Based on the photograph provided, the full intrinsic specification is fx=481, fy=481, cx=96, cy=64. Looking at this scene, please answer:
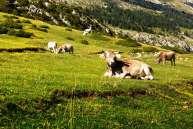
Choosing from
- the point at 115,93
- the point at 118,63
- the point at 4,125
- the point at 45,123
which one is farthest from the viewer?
the point at 118,63

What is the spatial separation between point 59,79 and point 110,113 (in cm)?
629

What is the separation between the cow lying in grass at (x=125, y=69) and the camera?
41.4 meters

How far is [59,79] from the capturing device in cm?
3331

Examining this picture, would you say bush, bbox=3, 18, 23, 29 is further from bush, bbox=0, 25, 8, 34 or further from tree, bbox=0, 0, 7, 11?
tree, bbox=0, 0, 7, 11

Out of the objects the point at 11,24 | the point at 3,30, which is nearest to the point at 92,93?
the point at 3,30

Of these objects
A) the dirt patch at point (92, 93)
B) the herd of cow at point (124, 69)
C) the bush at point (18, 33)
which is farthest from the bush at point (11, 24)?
the dirt patch at point (92, 93)

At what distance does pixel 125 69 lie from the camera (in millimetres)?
41875

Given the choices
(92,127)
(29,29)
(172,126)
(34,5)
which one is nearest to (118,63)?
(172,126)

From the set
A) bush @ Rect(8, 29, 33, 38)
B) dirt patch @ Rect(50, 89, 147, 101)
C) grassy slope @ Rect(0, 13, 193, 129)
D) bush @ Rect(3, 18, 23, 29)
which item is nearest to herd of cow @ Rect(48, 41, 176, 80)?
grassy slope @ Rect(0, 13, 193, 129)

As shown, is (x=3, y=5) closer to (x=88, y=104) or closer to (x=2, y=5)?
(x=2, y=5)

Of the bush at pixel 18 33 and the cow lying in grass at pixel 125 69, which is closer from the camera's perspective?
the cow lying in grass at pixel 125 69

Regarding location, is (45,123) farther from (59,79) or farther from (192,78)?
(192,78)

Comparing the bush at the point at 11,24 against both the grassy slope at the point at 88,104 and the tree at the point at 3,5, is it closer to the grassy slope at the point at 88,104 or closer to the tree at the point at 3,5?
the tree at the point at 3,5

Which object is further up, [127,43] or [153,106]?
[153,106]
